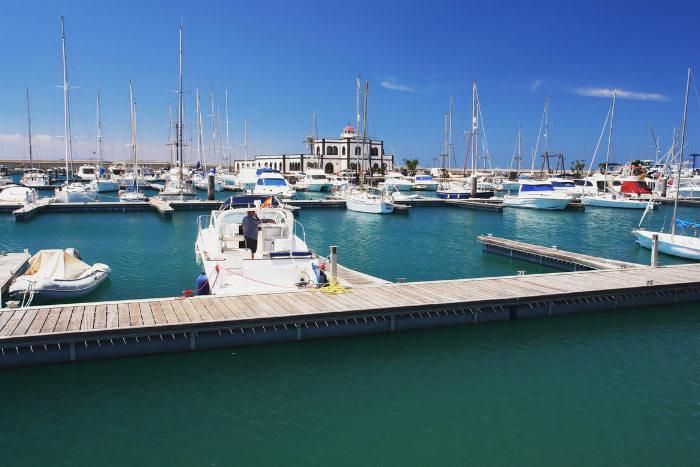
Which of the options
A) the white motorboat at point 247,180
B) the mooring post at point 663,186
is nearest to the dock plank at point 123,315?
the white motorboat at point 247,180

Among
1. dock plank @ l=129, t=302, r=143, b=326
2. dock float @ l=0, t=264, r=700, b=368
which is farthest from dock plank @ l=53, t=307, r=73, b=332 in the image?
dock plank @ l=129, t=302, r=143, b=326

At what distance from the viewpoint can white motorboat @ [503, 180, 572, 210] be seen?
46.8m

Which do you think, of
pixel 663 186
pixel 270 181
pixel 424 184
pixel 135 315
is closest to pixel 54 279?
pixel 135 315

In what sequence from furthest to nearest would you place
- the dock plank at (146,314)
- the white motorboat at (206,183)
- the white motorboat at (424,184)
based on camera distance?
1. the white motorboat at (424,184)
2. the white motorboat at (206,183)
3. the dock plank at (146,314)

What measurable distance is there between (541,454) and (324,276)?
734 cm

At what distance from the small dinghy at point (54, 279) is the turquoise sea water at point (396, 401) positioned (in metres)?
4.88

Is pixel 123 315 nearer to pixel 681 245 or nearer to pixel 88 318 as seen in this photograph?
pixel 88 318

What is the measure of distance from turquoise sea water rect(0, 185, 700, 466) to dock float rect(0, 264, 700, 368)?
1.21ft

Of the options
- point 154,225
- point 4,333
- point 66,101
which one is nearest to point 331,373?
point 4,333

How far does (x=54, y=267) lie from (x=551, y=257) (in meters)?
18.4

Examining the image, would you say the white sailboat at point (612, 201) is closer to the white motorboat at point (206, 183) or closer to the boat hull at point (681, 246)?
the boat hull at point (681, 246)

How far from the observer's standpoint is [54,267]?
579 inches

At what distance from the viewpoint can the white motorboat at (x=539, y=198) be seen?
154 ft

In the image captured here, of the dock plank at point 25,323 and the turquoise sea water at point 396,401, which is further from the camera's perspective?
the dock plank at point 25,323
